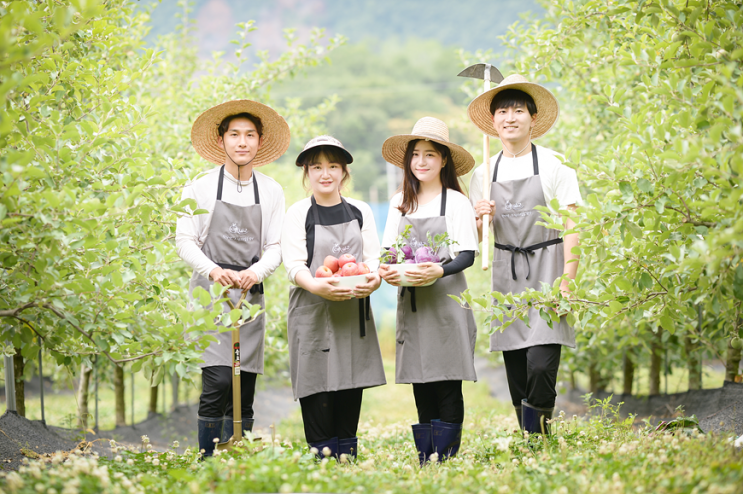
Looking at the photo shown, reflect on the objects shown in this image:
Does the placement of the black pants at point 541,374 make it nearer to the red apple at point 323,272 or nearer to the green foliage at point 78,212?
the red apple at point 323,272

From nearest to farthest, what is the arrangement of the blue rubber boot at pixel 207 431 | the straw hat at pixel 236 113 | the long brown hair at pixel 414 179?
the blue rubber boot at pixel 207 431 → the long brown hair at pixel 414 179 → the straw hat at pixel 236 113

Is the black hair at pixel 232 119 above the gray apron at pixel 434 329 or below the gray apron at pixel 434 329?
above

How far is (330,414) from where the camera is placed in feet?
11.0

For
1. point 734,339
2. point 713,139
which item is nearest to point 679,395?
point 734,339

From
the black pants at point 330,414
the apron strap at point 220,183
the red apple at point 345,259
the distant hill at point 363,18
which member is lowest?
the black pants at point 330,414

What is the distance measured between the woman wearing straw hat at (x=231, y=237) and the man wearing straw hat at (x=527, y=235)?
1217mm

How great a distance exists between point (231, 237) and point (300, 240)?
41 centimetres

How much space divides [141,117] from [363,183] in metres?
33.9

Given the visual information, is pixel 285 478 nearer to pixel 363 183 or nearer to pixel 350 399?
pixel 350 399

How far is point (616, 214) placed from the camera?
266 cm

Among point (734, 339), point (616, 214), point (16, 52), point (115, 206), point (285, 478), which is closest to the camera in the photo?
point (16, 52)

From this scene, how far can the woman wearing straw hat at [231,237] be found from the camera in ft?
11.0

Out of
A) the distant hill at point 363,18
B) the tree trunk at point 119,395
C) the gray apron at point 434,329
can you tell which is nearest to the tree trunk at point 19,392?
the tree trunk at point 119,395

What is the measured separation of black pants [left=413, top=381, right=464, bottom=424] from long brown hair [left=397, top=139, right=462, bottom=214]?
96cm
